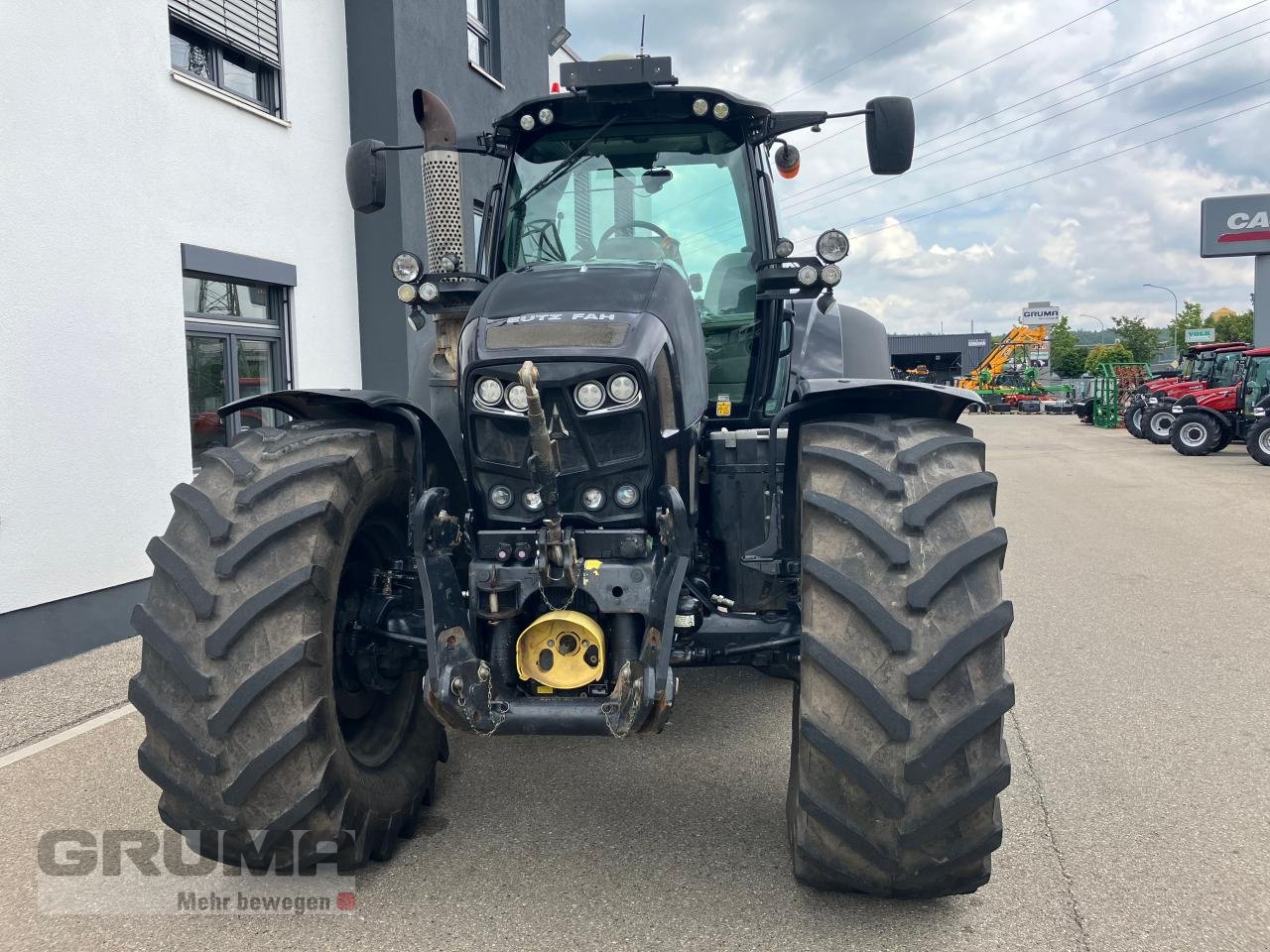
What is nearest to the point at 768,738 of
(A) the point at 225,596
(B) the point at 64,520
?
(A) the point at 225,596

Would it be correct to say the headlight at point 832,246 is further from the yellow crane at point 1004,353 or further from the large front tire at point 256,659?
the yellow crane at point 1004,353

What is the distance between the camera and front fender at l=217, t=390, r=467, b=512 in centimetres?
304

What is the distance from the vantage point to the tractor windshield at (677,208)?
4.02 meters

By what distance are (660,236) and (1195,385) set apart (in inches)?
898

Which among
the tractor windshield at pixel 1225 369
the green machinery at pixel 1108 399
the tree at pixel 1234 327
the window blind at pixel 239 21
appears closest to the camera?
the window blind at pixel 239 21

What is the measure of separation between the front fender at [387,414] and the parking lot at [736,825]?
47.2 inches

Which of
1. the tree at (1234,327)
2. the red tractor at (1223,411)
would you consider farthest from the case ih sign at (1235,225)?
the tree at (1234,327)

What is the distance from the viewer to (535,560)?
280 centimetres

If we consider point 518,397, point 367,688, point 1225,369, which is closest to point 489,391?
point 518,397

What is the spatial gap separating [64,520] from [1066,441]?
2333cm

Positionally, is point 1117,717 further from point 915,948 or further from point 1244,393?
point 1244,393

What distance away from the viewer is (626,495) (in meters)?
2.90

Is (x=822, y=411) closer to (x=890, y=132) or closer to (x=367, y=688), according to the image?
(x=890, y=132)

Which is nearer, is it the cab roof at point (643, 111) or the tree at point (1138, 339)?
the cab roof at point (643, 111)
